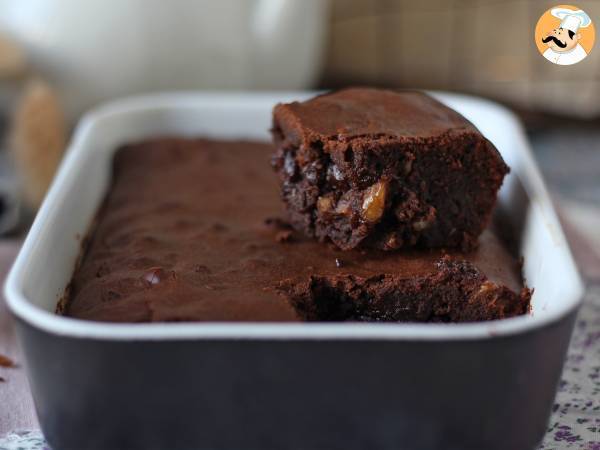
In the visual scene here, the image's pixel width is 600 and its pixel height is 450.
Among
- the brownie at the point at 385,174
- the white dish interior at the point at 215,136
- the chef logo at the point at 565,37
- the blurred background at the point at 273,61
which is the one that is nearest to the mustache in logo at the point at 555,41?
the chef logo at the point at 565,37

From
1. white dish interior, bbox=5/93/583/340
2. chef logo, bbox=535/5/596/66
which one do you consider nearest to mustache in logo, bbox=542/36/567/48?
chef logo, bbox=535/5/596/66

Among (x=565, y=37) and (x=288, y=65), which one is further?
(x=288, y=65)

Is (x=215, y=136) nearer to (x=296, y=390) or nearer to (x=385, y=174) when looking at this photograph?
(x=385, y=174)

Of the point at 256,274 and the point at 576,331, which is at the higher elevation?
the point at 256,274

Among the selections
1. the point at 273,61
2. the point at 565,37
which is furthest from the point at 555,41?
the point at 273,61

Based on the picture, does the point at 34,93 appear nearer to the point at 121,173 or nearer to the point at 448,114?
the point at 121,173

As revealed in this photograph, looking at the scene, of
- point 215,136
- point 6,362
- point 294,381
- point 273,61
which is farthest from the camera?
point 273,61

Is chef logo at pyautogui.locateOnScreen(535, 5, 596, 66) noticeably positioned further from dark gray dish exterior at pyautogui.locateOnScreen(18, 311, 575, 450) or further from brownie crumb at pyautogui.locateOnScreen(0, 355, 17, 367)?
brownie crumb at pyautogui.locateOnScreen(0, 355, 17, 367)
